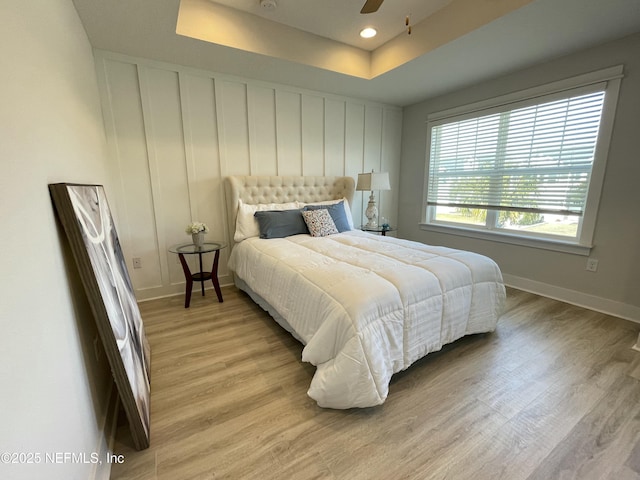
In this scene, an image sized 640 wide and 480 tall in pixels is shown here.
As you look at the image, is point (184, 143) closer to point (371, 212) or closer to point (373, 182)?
point (373, 182)

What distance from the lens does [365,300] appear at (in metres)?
1.55

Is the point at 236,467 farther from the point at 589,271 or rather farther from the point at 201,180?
the point at 589,271

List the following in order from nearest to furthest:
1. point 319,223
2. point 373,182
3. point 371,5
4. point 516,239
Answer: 1. point 371,5
2. point 319,223
3. point 516,239
4. point 373,182

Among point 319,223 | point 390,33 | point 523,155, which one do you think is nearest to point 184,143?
point 319,223

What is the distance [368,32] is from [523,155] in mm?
2168

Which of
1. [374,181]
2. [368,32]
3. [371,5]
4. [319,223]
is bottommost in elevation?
[319,223]

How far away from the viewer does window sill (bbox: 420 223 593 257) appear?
2842 mm

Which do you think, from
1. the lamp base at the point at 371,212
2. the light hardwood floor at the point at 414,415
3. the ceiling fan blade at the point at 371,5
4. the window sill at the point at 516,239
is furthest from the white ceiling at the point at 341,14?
the light hardwood floor at the point at 414,415

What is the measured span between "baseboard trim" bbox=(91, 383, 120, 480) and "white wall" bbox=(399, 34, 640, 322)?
3919mm

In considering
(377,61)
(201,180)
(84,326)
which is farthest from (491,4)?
(84,326)

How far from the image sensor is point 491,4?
212cm

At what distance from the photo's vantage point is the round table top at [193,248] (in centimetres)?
274

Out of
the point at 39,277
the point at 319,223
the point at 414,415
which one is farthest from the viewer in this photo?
the point at 319,223

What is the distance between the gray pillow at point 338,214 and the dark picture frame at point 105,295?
2.18m
